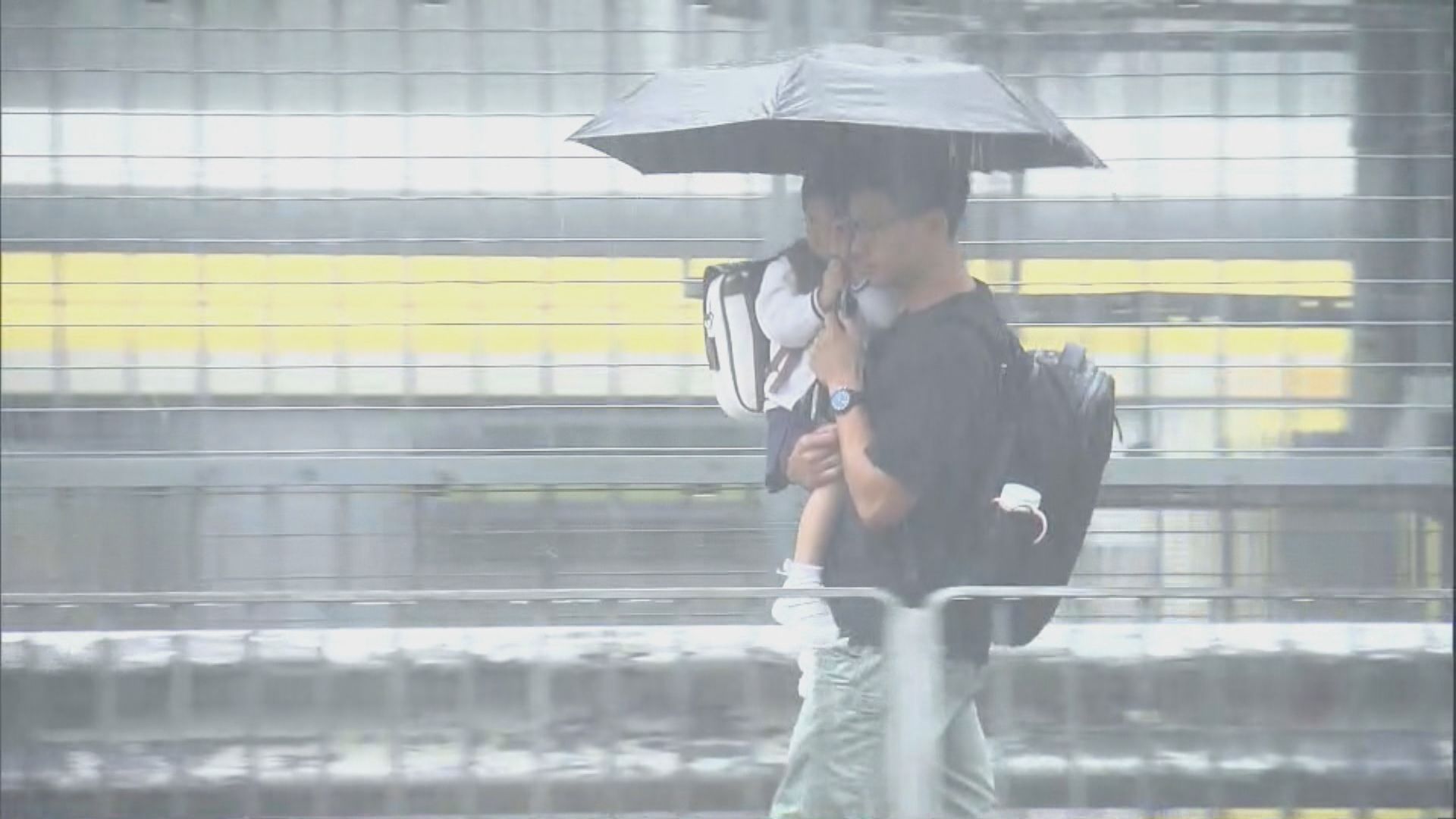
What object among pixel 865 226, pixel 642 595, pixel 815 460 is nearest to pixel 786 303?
pixel 865 226

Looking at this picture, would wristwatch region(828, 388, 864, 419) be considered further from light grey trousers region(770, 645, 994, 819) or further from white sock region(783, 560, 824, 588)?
light grey trousers region(770, 645, 994, 819)

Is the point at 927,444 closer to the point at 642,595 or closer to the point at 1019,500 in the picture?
the point at 1019,500

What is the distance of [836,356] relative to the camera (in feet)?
16.4

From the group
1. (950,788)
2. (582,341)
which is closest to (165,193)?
(582,341)

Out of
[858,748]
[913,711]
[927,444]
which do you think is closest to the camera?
[913,711]

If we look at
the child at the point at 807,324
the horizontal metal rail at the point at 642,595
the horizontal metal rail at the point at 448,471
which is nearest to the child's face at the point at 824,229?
the child at the point at 807,324

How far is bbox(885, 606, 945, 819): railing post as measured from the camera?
4.62 m

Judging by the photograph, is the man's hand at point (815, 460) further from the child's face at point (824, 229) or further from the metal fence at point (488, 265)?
the child's face at point (824, 229)

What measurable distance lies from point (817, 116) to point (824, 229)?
41 cm

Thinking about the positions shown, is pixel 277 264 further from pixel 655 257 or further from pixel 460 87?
pixel 655 257

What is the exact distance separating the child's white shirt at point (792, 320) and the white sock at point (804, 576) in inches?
16.0

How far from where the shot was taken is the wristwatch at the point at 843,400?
4.98 metres

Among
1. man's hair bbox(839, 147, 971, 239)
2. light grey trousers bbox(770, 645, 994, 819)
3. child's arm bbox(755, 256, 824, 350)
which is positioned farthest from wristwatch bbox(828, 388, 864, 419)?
light grey trousers bbox(770, 645, 994, 819)

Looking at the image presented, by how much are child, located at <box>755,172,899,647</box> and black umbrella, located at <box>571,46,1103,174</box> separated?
159 millimetres
